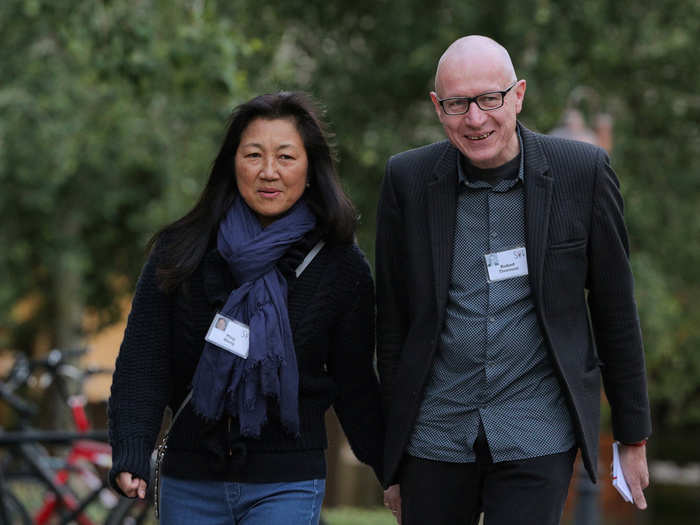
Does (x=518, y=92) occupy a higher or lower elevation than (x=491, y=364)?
higher

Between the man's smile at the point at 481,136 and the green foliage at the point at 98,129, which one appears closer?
the man's smile at the point at 481,136

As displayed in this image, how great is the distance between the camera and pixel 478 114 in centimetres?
365

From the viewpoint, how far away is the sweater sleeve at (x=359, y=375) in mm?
3932

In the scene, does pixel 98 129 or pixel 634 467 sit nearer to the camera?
pixel 634 467

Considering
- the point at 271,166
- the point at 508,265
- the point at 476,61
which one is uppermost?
the point at 476,61

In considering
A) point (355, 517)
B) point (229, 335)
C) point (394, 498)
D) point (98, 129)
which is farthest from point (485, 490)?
point (98, 129)

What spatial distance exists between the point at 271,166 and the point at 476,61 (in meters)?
0.67

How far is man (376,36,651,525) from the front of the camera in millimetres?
3666

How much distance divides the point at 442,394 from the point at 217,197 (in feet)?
2.92

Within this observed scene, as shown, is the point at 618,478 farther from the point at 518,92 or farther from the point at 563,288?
the point at 518,92

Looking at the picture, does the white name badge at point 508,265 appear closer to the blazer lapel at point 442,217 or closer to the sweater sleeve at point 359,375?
the blazer lapel at point 442,217

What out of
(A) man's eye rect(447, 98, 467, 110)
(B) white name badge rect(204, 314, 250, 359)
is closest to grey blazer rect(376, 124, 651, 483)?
(A) man's eye rect(447, 98, 467, 110)

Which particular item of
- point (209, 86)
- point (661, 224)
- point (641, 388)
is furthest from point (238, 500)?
point (661, 224)

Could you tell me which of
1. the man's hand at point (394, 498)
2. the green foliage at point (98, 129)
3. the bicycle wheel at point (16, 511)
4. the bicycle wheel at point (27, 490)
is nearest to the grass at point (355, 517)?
the bicycle wheel at point (27, 490)
